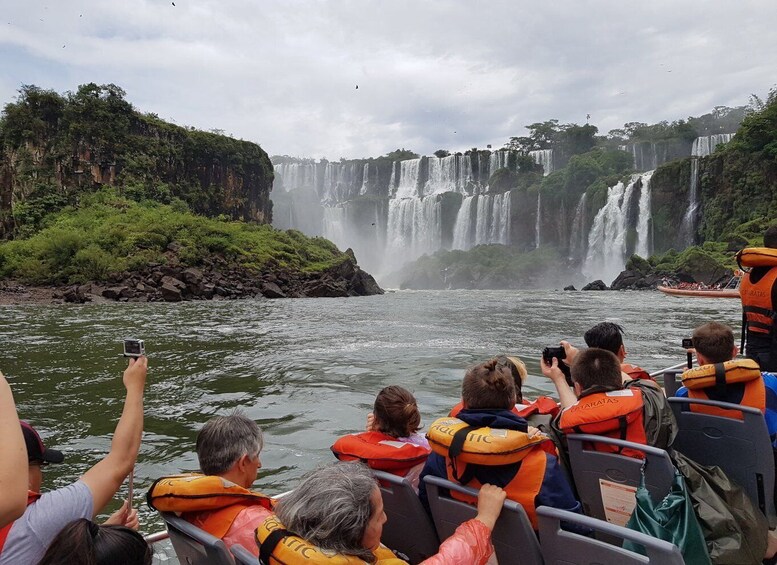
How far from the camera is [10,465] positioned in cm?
134

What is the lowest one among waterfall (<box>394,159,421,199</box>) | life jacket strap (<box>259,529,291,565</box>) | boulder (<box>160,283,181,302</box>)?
boulder (<box>160,283,181,302</box>)

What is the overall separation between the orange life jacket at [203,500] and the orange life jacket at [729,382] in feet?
8.58

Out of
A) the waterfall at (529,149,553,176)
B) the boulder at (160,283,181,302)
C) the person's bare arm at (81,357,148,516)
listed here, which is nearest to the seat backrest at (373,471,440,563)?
the person's bare arm at (81,357,148,516)

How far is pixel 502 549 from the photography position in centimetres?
222

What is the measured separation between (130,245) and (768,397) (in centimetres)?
3775

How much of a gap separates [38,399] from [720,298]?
1234 inches

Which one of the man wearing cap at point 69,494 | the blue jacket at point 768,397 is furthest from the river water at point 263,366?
the blue jacket at point 768,397

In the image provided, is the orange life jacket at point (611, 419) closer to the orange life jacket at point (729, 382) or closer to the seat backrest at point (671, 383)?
the orange life jacket at point (729, 382)

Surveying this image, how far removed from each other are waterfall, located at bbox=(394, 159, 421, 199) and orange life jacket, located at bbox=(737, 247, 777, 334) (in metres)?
67.8

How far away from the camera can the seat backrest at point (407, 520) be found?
2.50 m

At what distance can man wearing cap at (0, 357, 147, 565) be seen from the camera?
1.64 metres

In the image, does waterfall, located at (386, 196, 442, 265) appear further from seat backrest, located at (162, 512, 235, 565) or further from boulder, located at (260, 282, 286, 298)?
seat backrest, located at (162, 512, 235, 565)

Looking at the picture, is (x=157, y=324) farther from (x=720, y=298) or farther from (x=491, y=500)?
(x=720, y=298)

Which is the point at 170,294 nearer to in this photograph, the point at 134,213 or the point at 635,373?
the point at 134,213
